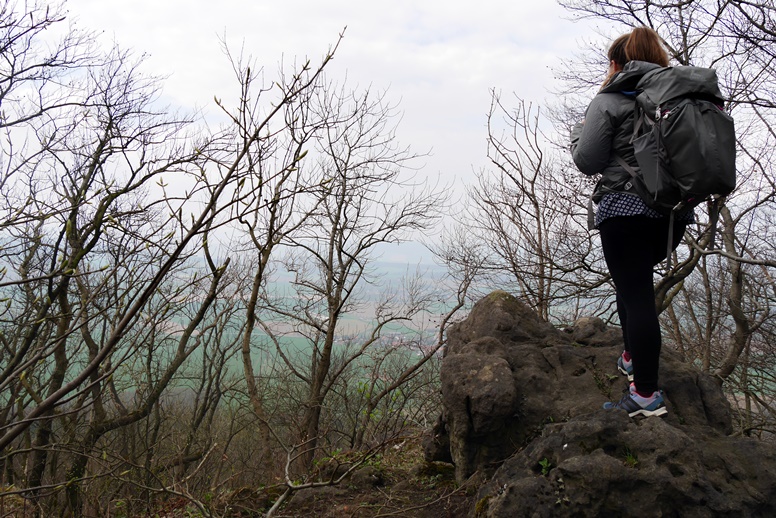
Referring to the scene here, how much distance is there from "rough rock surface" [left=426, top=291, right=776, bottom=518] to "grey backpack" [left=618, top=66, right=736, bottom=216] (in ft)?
3.61

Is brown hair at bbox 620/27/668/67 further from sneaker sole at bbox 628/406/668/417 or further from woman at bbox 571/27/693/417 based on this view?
sneaker sole at bbox 628/406/668/417

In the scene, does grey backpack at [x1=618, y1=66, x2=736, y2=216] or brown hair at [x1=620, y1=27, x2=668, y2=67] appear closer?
grey backpack at [x1=618, y1=66, x2=736, y2=216]

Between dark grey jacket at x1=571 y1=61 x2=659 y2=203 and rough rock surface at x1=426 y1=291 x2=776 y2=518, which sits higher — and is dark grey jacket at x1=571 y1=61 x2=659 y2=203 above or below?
above

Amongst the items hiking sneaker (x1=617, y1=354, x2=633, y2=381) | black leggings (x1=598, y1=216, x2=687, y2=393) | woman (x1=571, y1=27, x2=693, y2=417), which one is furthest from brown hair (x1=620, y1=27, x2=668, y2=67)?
hiking sneaker (x1=617, y1=354, x2=633, y2=381)

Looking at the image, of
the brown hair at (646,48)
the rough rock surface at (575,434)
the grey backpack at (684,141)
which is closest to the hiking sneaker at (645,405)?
the rough rock surface at (575,434)

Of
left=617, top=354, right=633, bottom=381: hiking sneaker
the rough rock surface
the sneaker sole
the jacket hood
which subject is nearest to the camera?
the rough rock surface

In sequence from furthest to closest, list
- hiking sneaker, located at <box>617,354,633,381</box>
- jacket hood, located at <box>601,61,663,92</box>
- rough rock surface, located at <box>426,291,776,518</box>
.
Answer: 1. hiking sneaker, located at <box>617,354,633,381</box>
2. jacket hood, located at <box>601,61,663,92</box>
3. rough rock surface, located at <box>426,291,776,518</box>

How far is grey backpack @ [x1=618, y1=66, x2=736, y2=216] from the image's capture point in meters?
2.22

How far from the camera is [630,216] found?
8.38 feet

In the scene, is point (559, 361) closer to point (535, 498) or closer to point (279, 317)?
point (535, 498)

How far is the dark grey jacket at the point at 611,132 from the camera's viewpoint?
2.58 metres

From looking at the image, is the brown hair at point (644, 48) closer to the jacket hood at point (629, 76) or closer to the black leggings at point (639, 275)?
the jacket hood at point (629, 76)

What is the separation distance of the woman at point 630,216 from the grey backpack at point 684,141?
13 cm

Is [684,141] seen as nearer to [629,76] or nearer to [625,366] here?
[629,76]
